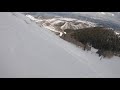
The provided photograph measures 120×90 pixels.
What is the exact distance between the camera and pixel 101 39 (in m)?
4.44

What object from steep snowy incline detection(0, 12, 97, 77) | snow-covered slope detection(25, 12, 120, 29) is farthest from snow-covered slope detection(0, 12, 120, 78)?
snow-covered slope detection(25, 12, 120, 29)

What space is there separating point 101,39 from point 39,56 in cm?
116

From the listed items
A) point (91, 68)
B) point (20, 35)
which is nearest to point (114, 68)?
point (91, 68)

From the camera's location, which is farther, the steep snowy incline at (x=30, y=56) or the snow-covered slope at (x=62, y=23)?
the snow-covered slope at (x=62, y=23)

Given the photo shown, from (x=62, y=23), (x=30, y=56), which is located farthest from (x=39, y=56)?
(x=62, y=23)

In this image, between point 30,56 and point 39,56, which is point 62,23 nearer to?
point 39,56

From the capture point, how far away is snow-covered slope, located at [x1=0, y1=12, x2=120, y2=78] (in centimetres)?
415

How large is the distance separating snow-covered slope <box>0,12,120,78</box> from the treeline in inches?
6.2

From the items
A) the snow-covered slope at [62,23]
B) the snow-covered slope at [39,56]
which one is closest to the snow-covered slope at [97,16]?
the snow-covered slope at [62,23]

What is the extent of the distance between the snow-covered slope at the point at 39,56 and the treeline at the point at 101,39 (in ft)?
0.52

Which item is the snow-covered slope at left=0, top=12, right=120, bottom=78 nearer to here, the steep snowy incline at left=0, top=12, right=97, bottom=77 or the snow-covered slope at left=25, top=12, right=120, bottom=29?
the steep snowy incline at left=0, top=12, right=97, bottom=77

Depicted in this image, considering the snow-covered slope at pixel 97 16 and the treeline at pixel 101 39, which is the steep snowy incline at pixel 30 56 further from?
the snow-covered slope at pixel 97 16

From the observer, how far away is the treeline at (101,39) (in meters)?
4.39
